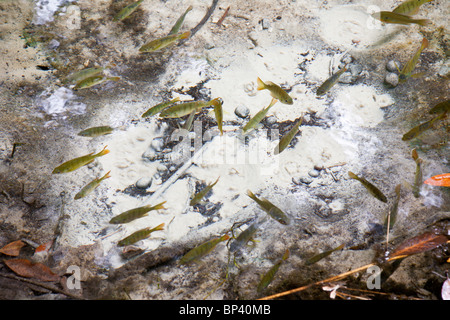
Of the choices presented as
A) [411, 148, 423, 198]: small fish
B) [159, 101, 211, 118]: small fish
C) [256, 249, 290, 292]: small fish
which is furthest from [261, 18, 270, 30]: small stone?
[256, 249, 290, 292]: small fish

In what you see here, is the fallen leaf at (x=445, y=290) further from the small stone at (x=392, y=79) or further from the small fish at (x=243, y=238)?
the small stone at (x=392, y=79)

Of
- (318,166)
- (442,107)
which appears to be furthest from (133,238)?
(442,107)

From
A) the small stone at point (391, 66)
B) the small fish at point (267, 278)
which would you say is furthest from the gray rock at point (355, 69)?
the small fish at point (267, 278)

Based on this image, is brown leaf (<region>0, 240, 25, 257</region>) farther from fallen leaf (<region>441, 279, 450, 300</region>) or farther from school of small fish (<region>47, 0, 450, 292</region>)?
fallen leaf (<region>441, 279, 450, 300</region>)

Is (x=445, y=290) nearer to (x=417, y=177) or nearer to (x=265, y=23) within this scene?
(x=417, y=177)
